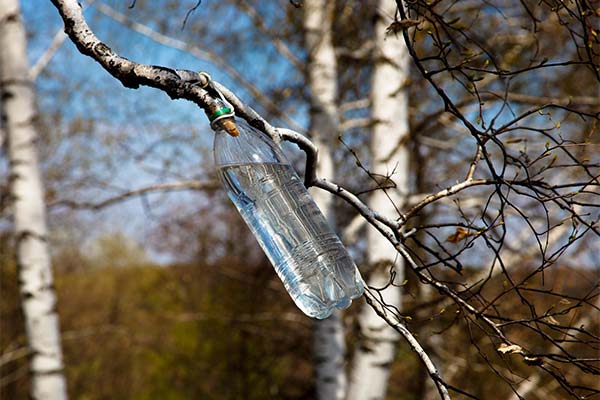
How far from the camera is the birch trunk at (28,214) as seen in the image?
330cm

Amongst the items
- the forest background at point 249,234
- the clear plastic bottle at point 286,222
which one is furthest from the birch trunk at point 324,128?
the clear plastic bottle at point 286,222

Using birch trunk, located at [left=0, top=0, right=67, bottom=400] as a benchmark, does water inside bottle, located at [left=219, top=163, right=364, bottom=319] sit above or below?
below

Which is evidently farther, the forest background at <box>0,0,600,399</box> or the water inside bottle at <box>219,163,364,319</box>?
the forest background at <box>0,0,600,399</box>

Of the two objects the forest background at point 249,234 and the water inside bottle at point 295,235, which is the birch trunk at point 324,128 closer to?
the forest background at point 249,234

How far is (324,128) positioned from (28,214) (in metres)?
1.84

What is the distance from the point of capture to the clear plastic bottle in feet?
4.21

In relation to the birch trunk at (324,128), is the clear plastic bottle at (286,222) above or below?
below

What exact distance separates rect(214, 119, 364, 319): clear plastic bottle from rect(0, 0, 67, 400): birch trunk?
2.37m

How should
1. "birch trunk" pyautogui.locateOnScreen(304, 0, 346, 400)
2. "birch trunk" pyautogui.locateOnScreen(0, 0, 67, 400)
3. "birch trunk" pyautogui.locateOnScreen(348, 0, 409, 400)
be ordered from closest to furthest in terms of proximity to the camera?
1. "birch trunk" pyautogui.locateOnScreen(0, 0, 67, 400)
2. "birch trunk" pyautogui.locateOnScreen(348, 0, 409, 400)
3. "birch trunk" pyautogui.locateOnScreen(304, 0, 346, 400)

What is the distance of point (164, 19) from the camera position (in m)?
5.13

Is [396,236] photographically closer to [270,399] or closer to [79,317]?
[270,399]

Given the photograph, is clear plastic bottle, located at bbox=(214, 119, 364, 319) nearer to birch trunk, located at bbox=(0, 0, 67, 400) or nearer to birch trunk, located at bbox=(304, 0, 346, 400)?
birch trunk, located at bbox=(0, 0, 67, 400)

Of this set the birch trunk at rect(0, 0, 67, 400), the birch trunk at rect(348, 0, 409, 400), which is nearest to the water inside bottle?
the birch trunk at rect(348, 0, 409, 400)

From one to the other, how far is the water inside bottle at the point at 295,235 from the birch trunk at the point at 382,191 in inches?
81.6
